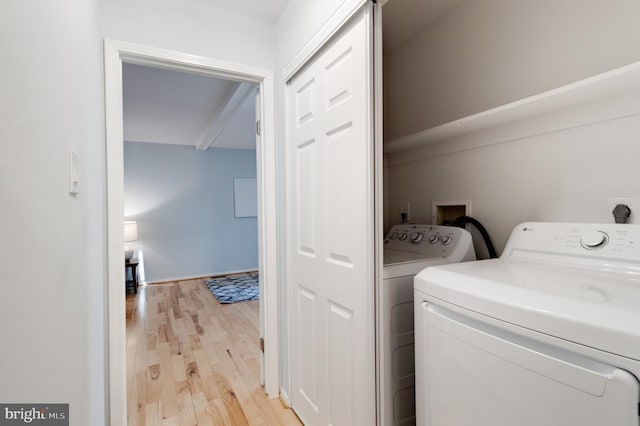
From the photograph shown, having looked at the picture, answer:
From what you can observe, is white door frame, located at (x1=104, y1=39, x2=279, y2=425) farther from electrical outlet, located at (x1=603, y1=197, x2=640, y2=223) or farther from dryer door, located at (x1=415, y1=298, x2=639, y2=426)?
electrical outlet, located at (x1=603, y1=197, x2=640, y2=223)

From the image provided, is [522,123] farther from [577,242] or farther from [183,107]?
[183,107]

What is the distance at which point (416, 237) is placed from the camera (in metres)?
1.65

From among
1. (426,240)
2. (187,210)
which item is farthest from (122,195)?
(187,210)

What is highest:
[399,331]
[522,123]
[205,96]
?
[205,96]

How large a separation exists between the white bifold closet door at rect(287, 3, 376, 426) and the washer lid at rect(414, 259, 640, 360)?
0.30m

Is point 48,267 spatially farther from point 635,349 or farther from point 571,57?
point 571,57

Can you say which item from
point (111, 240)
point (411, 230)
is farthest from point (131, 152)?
point (411, 230)

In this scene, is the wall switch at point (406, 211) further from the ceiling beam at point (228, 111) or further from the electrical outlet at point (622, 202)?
the ceiling beam at point (228, 111)

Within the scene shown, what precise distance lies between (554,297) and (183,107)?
368cm

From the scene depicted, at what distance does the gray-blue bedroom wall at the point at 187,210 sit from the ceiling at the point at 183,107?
1.33 ft

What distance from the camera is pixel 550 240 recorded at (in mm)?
1142

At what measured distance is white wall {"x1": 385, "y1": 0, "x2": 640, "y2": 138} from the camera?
1156mm

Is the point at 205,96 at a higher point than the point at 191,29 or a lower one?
higher

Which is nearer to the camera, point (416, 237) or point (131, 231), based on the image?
point (416, 237)
